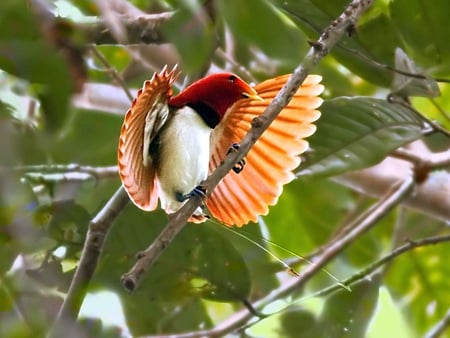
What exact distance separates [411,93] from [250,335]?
327mm

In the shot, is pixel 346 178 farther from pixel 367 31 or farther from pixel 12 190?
pixel 12 190

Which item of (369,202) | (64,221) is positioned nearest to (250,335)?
(64,221)

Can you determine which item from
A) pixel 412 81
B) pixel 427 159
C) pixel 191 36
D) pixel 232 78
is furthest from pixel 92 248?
pixel 427 159

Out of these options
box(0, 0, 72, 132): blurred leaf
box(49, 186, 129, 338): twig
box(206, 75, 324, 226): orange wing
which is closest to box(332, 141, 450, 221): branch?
box(206, 75, 324, 226): orange wing

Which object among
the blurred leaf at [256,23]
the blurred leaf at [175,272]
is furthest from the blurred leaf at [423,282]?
the blurred leaf at [256,23]

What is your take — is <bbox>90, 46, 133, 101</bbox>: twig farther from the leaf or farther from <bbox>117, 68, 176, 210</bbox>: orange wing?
the leaf

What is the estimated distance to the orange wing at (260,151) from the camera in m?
0.66

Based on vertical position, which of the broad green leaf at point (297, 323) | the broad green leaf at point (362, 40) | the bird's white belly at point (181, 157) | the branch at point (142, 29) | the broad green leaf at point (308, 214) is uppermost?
the broad green leaf at point (362, 40)

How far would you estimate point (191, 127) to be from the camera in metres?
0.65

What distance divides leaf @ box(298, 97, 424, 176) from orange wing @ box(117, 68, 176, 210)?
0.23 metres

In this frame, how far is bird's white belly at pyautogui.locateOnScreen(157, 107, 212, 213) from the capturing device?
63 centimetres

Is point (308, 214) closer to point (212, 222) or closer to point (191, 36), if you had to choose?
point (212, 222)

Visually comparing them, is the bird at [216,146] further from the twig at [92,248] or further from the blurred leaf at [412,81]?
the blurred leaf at [412,81]

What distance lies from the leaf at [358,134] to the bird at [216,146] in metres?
0.12
